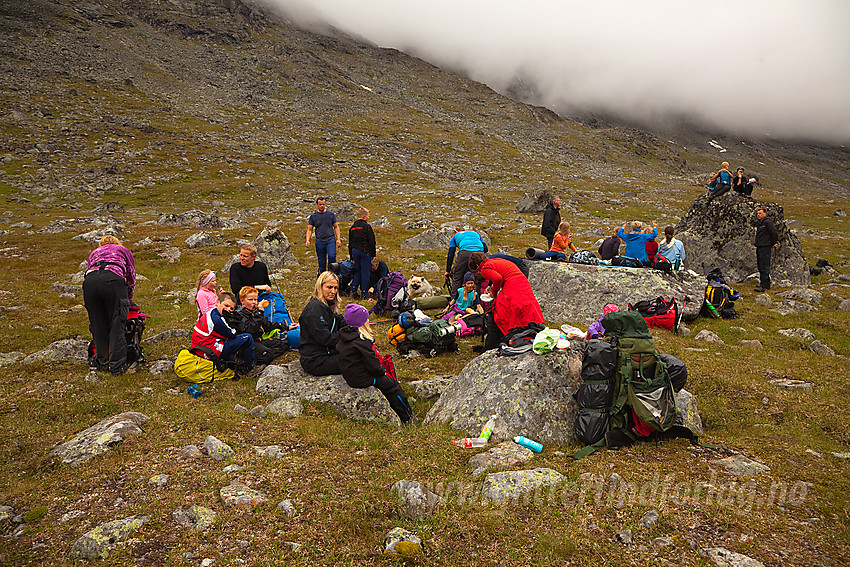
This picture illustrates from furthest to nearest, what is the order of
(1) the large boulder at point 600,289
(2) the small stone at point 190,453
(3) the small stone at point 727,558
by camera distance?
1. (1) the large boulder at point 600,289
2. (2) the small stone at point 190,453
3. (3) the small stone at point 727,558

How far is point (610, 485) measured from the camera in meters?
6.03

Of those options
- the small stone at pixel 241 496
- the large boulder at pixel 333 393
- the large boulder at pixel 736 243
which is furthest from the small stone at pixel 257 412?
the large boulder at pixel 736 243

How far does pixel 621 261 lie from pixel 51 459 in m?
17.9

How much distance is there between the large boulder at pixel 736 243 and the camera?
22.2m

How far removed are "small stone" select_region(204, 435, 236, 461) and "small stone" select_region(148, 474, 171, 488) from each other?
0.75 meters

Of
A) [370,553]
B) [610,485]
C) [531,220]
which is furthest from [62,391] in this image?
[531,220]

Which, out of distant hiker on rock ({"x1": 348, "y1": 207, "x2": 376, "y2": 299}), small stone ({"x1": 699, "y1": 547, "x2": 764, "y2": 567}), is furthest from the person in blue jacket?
small stone ({"x1": 699, "y1": 547, "x2": 764, "y2": 567})

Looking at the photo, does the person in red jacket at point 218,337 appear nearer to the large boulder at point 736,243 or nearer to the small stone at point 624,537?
the small stone at point 624,537

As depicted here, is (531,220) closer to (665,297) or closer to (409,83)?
(665,297)

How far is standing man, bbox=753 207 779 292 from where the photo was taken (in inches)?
785

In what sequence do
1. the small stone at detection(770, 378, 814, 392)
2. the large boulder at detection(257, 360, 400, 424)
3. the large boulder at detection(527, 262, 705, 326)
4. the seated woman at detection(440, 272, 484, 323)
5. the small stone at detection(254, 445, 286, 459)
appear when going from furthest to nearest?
the large boulder at detection(527, 262, 705, 326), the seated woman at detection(440, 272, 484, 323), the small stone at detection(770, 378, 814, 392), the large boulder at detection(257, 360, 400, 424), the small stone at detection(254, 445, 286, 459)

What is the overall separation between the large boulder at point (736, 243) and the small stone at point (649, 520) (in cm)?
2227

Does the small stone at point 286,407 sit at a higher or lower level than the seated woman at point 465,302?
lower

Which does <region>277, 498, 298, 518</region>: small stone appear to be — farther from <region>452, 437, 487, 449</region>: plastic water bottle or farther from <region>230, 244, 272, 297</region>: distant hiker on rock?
<region>230, 244, 272, 297</region>: distant hiker on rock
